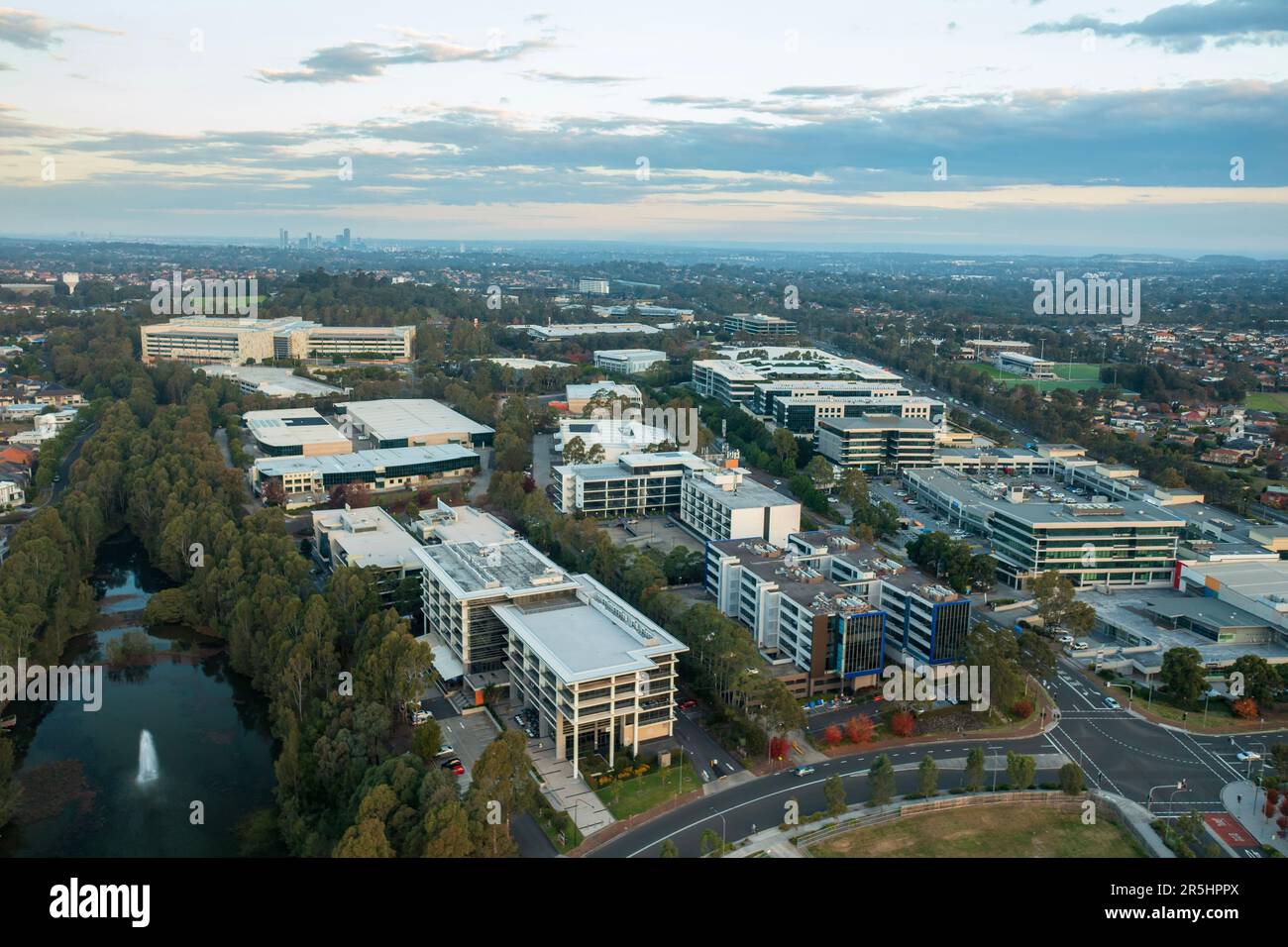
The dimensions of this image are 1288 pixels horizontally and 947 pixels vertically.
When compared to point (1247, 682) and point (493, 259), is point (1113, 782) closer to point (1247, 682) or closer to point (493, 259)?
point (1247, 682)

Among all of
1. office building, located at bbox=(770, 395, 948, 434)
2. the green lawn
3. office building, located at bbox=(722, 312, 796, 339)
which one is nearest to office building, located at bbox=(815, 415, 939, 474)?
office building, located at bbox=(770, 395, 948, 434)

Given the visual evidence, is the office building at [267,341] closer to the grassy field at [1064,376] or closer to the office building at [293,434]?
the office building at [293,434]

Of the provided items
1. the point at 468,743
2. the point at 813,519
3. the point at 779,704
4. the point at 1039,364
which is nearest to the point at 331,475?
the point at 813,519

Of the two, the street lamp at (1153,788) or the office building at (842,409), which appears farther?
the office building at (842,409)

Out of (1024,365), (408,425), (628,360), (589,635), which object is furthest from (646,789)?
(1024,365)

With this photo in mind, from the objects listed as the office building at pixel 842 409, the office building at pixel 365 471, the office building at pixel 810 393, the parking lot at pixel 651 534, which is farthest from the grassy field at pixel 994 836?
the office building at pixel 810 393

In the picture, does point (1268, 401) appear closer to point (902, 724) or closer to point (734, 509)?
point (734, 509)
